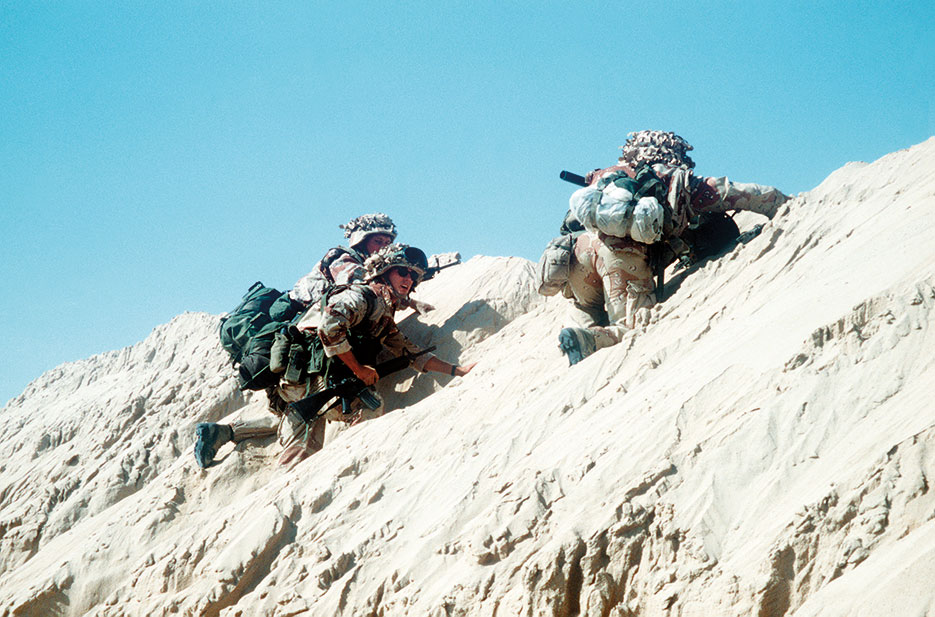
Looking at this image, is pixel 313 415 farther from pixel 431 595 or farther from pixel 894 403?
pixel 894 403

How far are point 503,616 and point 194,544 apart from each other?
9.59ft

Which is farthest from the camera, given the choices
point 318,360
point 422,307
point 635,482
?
point 422,307

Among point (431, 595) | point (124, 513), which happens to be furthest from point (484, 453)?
point (124, 513)

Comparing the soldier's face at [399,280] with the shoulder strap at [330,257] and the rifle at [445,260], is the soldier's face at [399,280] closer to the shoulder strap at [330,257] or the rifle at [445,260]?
the shoulder strap at [330,257]

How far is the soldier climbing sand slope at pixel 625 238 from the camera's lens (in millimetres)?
6098

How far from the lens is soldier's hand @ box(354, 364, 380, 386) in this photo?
24.2ft

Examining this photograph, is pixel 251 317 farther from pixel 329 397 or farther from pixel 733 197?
pixel 733 197

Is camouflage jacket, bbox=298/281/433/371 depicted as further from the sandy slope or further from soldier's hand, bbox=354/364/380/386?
the sandy slope

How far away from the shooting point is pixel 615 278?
6.42 m

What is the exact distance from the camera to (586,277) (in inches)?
267

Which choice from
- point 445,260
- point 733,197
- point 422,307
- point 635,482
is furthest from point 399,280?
point 635,482

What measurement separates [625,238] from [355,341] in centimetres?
258

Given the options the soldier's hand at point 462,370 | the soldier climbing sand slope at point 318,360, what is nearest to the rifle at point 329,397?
the soldier climbing sand slope at point 318,360

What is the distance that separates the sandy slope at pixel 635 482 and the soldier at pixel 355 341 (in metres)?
0.25
